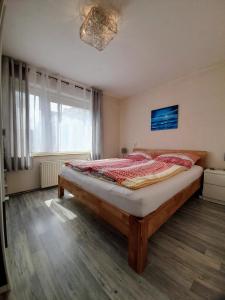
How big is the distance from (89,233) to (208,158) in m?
2.67

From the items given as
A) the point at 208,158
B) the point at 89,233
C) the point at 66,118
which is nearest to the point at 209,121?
the point at 208,158

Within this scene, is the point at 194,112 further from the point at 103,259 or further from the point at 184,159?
the point at 103,259

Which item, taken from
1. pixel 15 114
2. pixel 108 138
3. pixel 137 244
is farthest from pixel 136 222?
pixel 108 138

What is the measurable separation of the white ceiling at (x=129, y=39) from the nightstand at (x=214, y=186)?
2.08 meters

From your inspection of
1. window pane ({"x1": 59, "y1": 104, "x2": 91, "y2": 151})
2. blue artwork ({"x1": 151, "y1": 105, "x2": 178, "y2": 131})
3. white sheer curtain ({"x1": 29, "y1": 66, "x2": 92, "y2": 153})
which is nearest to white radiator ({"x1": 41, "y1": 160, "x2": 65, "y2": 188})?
white sheer curtain ({"x1": 29, "y1": 66, "x2": 92, "y2": 153})

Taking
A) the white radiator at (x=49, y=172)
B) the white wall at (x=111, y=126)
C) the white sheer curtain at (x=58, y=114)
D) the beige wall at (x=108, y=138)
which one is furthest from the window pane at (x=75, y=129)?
the white wall at (x=111, y=126)

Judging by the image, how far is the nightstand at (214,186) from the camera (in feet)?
7.67

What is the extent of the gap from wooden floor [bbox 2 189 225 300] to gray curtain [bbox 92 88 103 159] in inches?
82.5

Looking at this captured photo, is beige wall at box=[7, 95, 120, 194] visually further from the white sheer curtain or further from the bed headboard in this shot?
the bed headboard

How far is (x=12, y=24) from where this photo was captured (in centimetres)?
175

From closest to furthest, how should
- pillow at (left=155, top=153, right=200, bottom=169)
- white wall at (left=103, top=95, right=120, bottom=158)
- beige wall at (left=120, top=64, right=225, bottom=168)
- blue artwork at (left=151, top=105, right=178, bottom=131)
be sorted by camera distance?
pillow at (left=155, top=153, right=200, bottom=169) → beige wall at (left=120, top=64, right=225, bottom=168) → blue artwork at (left=151, top=105, right=178, bottom=131) → white wall at (left=103, top=95, right=120, bottom=158)

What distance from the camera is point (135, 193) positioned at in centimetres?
123

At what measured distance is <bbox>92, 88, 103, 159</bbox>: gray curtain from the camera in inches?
149

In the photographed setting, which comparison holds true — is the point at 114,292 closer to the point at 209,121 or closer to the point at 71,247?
the point at 71,247
